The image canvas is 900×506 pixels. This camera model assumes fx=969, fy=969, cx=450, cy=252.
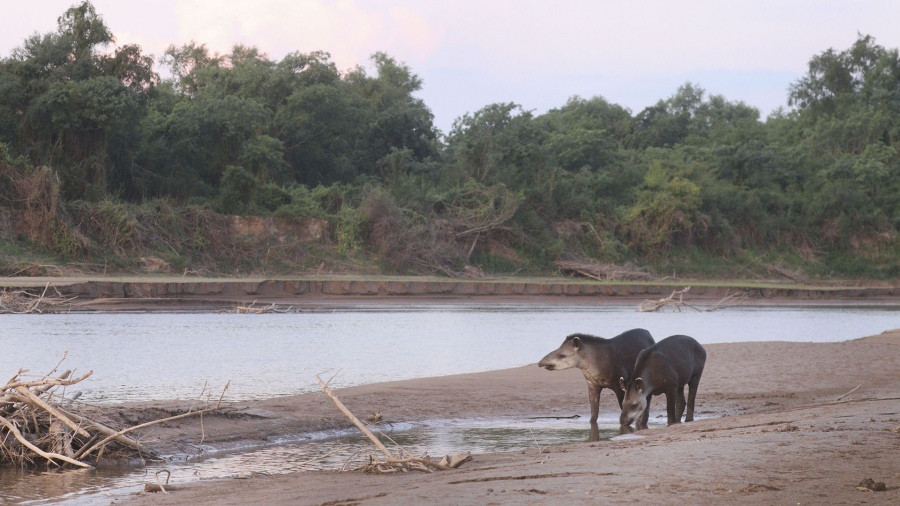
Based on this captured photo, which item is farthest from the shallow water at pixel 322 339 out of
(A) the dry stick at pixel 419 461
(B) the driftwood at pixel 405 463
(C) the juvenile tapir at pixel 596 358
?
(A) the dry stick at pixel 419 461

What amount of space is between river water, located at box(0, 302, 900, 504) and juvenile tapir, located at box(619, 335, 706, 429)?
1.81 feet

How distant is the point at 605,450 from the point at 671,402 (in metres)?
2.63

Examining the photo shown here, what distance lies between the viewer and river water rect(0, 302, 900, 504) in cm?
866

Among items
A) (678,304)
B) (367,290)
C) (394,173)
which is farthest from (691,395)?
(394,173)

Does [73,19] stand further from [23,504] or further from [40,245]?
[23,504]

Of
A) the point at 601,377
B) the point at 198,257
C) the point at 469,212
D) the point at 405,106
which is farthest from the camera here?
the point at 405,106

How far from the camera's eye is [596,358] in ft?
33.1

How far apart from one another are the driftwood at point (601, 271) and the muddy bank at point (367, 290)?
1733mm

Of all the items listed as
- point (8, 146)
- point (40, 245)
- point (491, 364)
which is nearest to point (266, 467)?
point (491, 364)

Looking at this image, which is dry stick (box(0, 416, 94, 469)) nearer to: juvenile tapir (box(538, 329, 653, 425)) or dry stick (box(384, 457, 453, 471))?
dry stick (box(384, 457, 453, 471))

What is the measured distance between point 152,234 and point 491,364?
24.4m

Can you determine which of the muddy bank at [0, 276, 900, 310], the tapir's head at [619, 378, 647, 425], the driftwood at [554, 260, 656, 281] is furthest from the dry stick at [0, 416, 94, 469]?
the driftwood at [554, 260, 656, 281]

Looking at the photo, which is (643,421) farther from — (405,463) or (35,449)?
(35,449)

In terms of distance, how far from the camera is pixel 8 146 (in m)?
37.9
